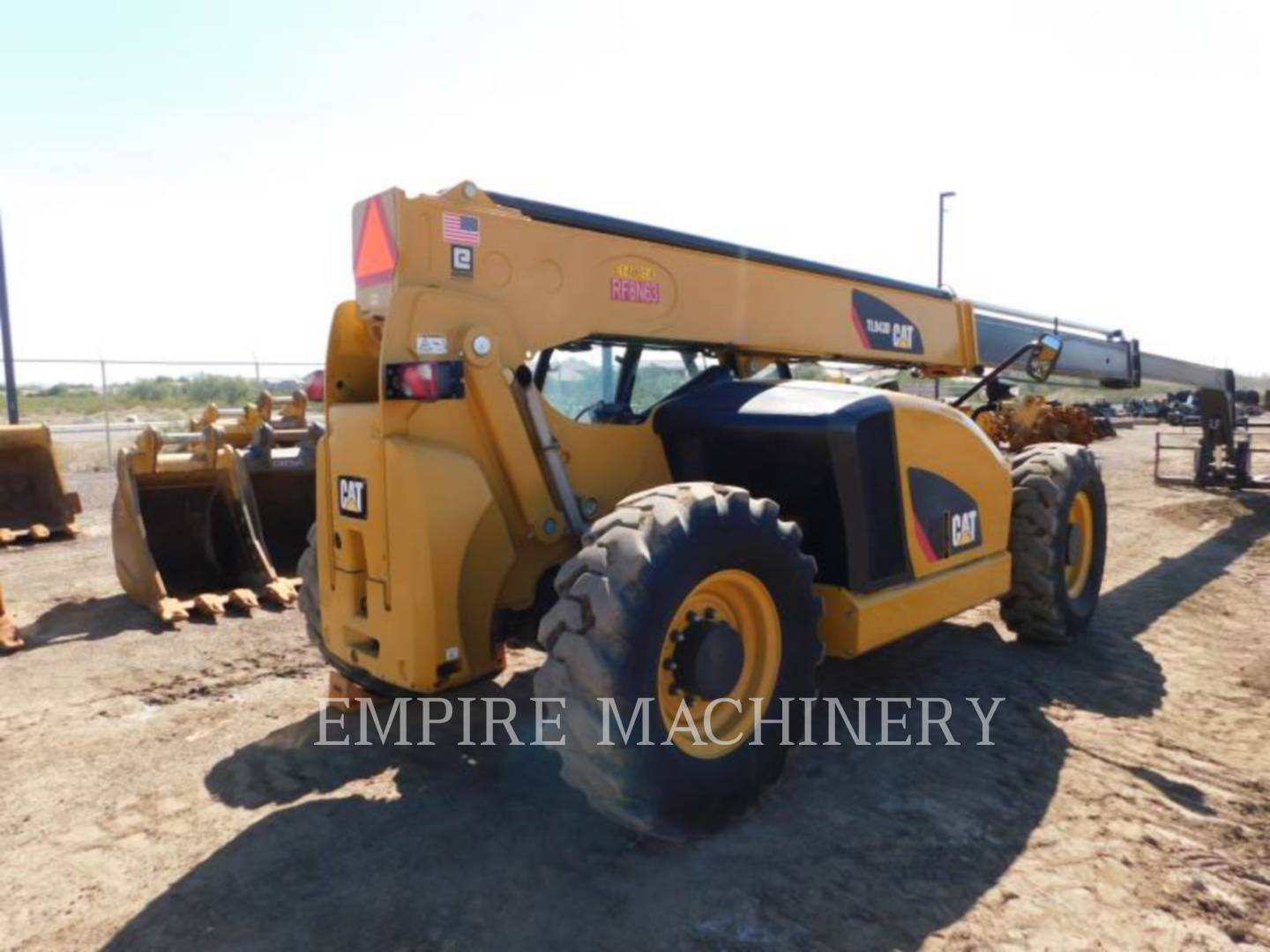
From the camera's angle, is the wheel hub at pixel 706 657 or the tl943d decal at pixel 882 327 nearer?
the wheel hub at pixel 706 657

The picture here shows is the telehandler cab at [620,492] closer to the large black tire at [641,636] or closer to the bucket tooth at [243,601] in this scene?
the large black tire at [641,636]

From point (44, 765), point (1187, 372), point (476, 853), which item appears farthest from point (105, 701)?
point (1187, 372)

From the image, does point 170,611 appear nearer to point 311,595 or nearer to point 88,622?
point 88,622

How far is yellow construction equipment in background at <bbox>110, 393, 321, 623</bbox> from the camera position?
6477mm

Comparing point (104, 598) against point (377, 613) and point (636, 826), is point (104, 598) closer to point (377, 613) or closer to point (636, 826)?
point (377, 613)

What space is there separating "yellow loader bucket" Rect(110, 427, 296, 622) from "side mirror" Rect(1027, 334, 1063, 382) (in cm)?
562

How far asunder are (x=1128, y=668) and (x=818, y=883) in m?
3.32

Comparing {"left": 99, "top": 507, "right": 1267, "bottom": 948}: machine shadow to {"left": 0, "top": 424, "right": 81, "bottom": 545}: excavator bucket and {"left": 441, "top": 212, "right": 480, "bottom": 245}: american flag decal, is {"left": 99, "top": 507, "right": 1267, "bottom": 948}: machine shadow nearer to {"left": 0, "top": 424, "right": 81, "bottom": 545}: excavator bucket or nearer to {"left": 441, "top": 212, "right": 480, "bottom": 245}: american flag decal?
{"left": 441, "top": 212, "right": 480, "bottom": 245}: american flag decal

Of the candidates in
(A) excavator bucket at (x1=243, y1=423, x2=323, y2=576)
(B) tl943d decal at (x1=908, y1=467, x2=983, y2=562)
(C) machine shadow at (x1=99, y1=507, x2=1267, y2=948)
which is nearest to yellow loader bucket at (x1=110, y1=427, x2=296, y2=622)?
(A) excavator bucket at (x1=243, y1=423, x2=323, y2=576)

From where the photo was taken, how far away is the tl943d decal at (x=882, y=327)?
17.0 ft

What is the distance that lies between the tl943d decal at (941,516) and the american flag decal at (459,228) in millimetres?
2250

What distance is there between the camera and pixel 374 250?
11.2 feet

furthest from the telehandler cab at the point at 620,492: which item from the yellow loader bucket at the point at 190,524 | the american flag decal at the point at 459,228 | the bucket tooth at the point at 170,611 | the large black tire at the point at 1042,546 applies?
the yellow loader bucket at the point at 190,524

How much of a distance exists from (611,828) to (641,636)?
96 cm
